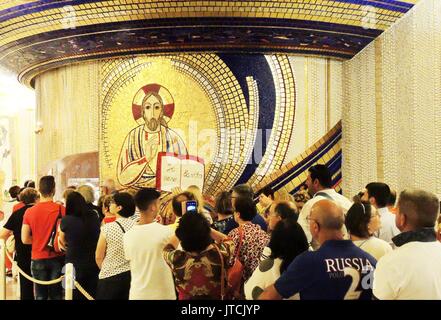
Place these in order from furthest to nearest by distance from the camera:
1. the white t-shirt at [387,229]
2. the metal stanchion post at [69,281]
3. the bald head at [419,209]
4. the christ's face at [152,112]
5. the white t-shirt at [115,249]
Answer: the christ's face at [152,112]
the metal stanchion post at [69,281]
the white t-shirt at [387,229]
the white t-shirt at [115,249]
the bald head at [419,209]

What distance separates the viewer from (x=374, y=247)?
401cm

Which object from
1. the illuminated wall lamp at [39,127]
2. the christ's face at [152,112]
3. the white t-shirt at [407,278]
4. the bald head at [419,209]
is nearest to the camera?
the white t-shirt at [407,278]

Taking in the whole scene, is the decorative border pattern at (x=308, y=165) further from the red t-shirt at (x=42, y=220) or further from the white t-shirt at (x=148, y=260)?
the white t-shirt at (x=148, y=260)

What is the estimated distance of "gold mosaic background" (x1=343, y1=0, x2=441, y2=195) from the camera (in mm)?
8906

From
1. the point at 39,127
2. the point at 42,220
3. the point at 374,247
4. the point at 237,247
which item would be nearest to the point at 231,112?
the point at 39,127

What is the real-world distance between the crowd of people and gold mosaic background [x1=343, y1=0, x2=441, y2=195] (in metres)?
2.59

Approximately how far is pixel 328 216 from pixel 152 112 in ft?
20.8

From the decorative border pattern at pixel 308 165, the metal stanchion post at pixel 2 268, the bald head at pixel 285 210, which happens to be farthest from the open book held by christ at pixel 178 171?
the bald head at pixel 285 210

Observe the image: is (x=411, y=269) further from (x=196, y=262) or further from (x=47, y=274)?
(x=47, y=274)

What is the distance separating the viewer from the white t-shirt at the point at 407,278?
3104mm

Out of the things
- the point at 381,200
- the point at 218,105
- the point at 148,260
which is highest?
the point at 218,105

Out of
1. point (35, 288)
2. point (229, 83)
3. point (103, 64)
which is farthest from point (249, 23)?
point (35, 288)

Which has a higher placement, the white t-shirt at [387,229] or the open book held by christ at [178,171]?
the open book held by christ at [178,171]

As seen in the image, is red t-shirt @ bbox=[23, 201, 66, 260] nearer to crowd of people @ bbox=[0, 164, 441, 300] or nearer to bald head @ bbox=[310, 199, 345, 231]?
crowd of people @ bbox=[0, 164, 441, 300]
